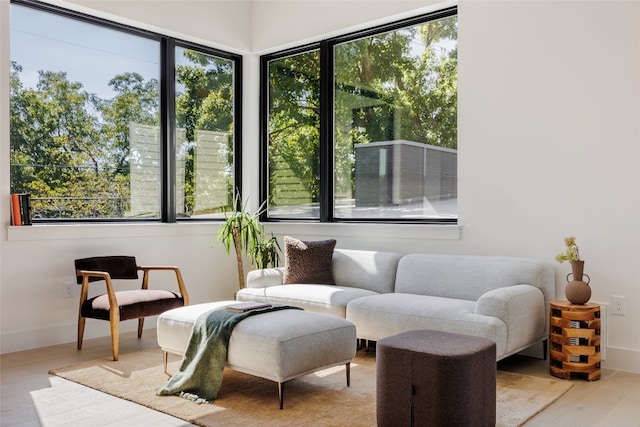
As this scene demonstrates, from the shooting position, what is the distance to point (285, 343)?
10.1 ft

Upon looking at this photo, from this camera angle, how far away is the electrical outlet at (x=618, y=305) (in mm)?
3909

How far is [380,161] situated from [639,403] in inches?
117

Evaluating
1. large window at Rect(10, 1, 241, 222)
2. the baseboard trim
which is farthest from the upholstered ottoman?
large window at Rect(10, 1, 241, 222)

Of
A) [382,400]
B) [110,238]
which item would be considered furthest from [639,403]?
[110,238]

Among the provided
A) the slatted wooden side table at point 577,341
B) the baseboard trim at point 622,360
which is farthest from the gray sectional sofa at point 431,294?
the baseboard trim at point 622,360

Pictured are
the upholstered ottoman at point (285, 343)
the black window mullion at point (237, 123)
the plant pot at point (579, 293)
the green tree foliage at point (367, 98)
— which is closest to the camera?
the upholstered ottoman at point (285, 343)

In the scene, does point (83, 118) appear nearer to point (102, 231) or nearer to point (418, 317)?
point (102, 231)

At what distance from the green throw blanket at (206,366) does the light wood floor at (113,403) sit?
0.27m

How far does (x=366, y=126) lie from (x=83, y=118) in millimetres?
2571

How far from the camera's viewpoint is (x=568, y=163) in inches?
163

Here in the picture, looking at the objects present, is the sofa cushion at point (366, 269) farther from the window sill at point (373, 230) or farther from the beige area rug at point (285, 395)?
the beige area rug at point (285, 395)

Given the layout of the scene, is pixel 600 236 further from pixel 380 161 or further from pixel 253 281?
pixel 253 281

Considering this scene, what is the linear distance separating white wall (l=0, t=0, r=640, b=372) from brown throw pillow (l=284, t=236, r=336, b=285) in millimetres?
532

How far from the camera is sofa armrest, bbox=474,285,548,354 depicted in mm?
3605
